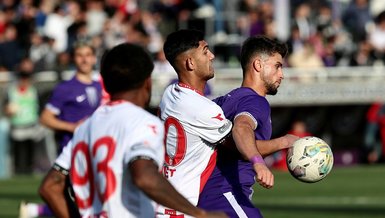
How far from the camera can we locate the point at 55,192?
277 inches

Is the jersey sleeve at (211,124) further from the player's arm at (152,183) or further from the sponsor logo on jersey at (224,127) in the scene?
the player's arm at (152,183)

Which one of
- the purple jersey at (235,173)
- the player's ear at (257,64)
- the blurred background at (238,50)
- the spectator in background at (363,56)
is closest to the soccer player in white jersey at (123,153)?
the purple jersey at (235,173)

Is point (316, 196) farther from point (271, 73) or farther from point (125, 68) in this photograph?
point (125, 68)

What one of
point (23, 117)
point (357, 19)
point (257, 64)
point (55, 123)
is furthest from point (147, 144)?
point (357, 19)

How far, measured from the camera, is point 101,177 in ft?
21.7

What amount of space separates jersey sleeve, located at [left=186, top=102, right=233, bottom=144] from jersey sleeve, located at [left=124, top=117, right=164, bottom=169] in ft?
5.79

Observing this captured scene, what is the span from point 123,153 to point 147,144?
0.16m

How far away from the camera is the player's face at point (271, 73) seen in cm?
902

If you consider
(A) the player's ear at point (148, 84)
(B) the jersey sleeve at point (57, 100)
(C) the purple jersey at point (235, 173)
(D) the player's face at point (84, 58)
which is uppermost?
(A) the player's ear at point (148, 84)

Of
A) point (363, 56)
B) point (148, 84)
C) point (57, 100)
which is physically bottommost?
point (363, 56)

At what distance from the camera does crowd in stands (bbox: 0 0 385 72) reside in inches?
1009

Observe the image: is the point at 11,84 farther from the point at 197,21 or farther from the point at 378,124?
the point at 378,124

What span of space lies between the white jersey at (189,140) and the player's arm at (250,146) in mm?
147

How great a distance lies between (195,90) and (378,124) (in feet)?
63.2
